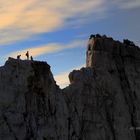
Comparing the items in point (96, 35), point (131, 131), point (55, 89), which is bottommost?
point (131, 131)

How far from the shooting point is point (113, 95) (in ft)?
275

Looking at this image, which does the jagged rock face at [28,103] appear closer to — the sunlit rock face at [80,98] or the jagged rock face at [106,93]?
the sunlit rock face at [80,98]

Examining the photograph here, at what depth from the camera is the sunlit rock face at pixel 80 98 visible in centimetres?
7019

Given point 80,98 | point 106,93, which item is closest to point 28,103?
point 80,98

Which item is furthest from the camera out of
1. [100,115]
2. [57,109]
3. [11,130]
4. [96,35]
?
[96,35]

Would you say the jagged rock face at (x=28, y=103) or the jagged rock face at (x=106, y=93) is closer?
the jagged rock face at (x=28, y=103)

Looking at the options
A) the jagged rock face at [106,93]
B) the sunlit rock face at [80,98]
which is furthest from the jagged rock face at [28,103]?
the jagged rock face at [106,93]

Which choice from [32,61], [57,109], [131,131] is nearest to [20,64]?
[32,61]

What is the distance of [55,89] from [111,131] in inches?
429

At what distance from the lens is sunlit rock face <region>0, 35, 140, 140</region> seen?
70188 mm

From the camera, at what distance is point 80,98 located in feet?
261

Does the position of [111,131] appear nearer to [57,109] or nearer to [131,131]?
[131,131]

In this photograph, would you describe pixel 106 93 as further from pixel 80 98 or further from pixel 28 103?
pixel 28 103

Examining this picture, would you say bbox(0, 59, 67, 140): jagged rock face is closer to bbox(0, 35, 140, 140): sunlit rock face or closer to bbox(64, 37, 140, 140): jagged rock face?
bbox(0, 35, 140, 140): sunlit rock face
